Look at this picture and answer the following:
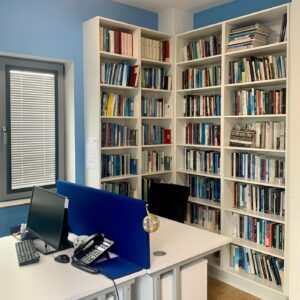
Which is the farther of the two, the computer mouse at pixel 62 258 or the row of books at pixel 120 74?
the row of books at pixel 120 74

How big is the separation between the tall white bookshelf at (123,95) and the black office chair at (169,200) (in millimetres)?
175

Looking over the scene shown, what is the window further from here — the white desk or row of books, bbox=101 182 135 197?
the white desk

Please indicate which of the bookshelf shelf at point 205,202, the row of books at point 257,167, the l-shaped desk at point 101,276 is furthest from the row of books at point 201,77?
the l-shaped desk at point 101,276

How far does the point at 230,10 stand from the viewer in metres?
3.76

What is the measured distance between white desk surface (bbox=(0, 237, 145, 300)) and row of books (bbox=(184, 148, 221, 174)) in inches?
79.1

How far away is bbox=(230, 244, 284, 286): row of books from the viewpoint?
3148 millimetres

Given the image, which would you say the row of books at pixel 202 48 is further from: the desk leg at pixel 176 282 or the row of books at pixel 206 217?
the desk leg at pixel 176 282

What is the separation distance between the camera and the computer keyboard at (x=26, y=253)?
205 centimetres

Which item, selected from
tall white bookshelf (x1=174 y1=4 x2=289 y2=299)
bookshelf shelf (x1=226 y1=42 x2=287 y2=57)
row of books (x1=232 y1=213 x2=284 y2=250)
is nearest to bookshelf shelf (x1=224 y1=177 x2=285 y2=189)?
tall white bookshelf (x1=174 y1=4 x2=289 y2=299)

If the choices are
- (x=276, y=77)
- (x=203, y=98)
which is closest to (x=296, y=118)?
(x=276, y=77)

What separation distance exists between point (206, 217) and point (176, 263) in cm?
180


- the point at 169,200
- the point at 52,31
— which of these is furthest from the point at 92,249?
the point at 52,31

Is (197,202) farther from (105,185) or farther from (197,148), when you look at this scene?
(105,185)

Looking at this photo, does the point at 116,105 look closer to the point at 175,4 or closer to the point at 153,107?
the point at 153,107
